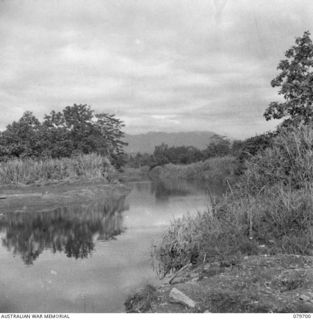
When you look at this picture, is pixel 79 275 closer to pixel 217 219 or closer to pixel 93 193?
pixel 217 219

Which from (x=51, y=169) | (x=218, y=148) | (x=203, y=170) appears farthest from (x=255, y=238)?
(x=218, y=148)

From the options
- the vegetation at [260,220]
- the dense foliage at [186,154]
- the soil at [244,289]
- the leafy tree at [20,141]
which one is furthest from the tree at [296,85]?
the dense foliage at [186,154]

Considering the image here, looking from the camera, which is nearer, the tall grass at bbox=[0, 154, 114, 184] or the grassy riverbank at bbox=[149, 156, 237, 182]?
the tall grass at bbox=[0, 154, 114, 184]

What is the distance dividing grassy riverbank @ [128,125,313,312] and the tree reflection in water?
11.0 feet

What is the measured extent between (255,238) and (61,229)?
30.5ft

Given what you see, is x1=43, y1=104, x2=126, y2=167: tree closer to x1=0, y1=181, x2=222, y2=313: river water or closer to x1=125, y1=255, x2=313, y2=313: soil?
x1=0, y1=181, x2=222, y2=313: river water

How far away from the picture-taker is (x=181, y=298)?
25.0ft

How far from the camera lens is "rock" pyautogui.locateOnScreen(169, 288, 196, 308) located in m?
7.42

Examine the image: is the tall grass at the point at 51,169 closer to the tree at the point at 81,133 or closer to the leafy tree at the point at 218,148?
the tree at the point at 81,133

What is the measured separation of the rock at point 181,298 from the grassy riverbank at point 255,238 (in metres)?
0.21

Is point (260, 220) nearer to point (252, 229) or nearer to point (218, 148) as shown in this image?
point (252, 229)

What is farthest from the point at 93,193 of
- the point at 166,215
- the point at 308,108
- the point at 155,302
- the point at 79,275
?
the point at 155,302

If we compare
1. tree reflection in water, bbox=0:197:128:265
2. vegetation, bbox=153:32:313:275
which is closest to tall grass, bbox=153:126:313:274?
vegetation, bbox=153:32:313:275

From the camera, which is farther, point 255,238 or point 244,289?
point 255,238
